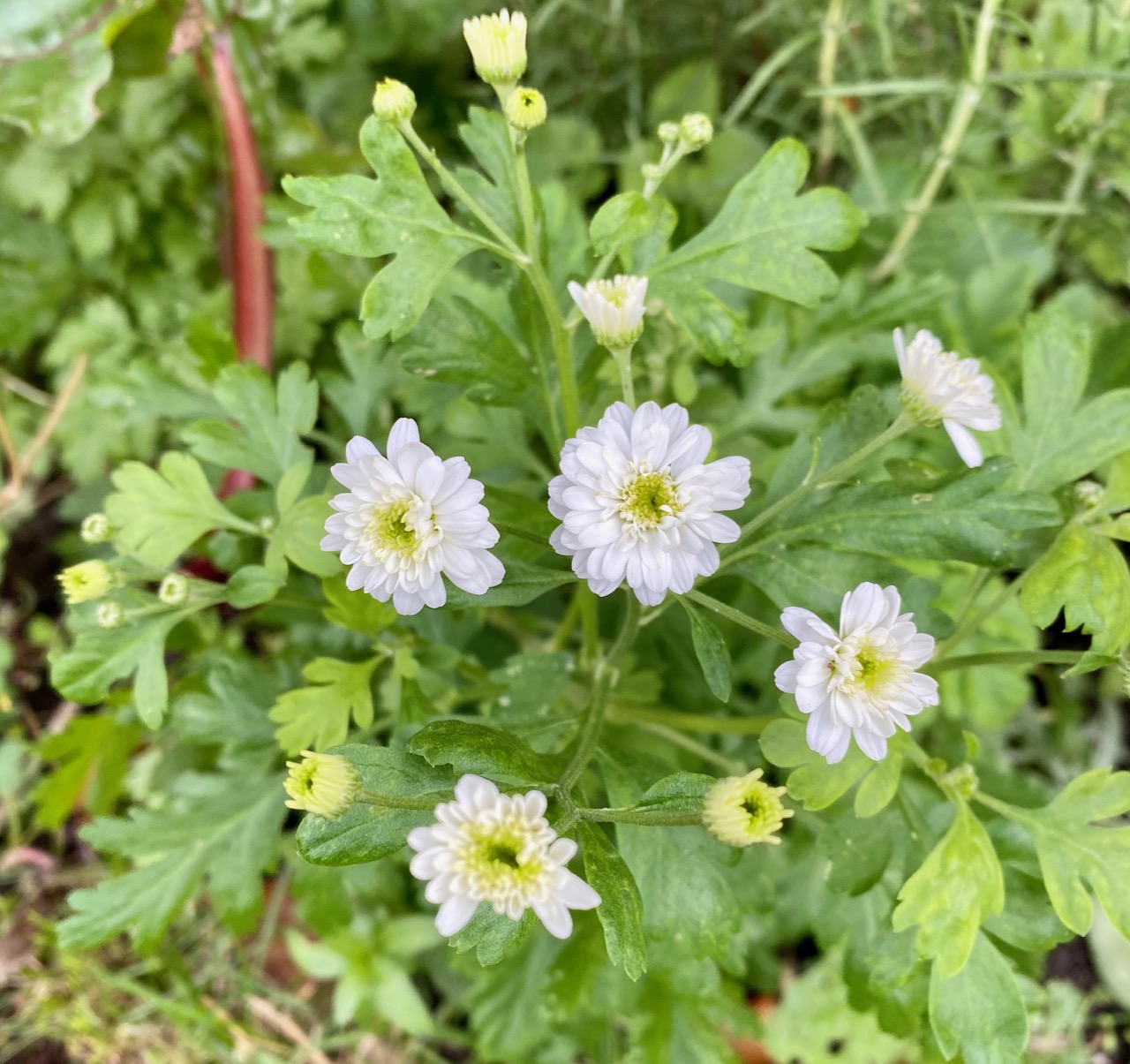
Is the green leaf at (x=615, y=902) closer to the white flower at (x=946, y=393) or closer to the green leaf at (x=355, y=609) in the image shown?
the green leaf at (x=355, y=609)

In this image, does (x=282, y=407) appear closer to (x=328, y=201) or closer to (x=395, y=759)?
(x=328, y=201)

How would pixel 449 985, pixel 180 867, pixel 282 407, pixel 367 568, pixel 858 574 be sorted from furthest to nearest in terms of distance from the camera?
pixel 449 985, pixel 180 867, pixel 282 407, pixel 858 574, pixel 367 568

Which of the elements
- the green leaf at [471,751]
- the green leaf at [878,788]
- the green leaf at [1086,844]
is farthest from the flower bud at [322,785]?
the green leaf at [1086,844]

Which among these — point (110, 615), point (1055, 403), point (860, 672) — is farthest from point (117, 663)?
point (1055, 403)

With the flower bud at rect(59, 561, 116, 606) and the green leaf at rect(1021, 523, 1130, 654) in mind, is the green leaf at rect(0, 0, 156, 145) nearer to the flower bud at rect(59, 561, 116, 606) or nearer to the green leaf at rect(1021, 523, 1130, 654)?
the flower bud at rect(59, 561, 116, 606)

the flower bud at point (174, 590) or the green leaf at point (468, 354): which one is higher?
the green leaf at point (468, 354)

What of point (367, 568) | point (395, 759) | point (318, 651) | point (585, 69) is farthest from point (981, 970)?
point (585, 69)

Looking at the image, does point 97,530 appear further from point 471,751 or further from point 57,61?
point 57,61
